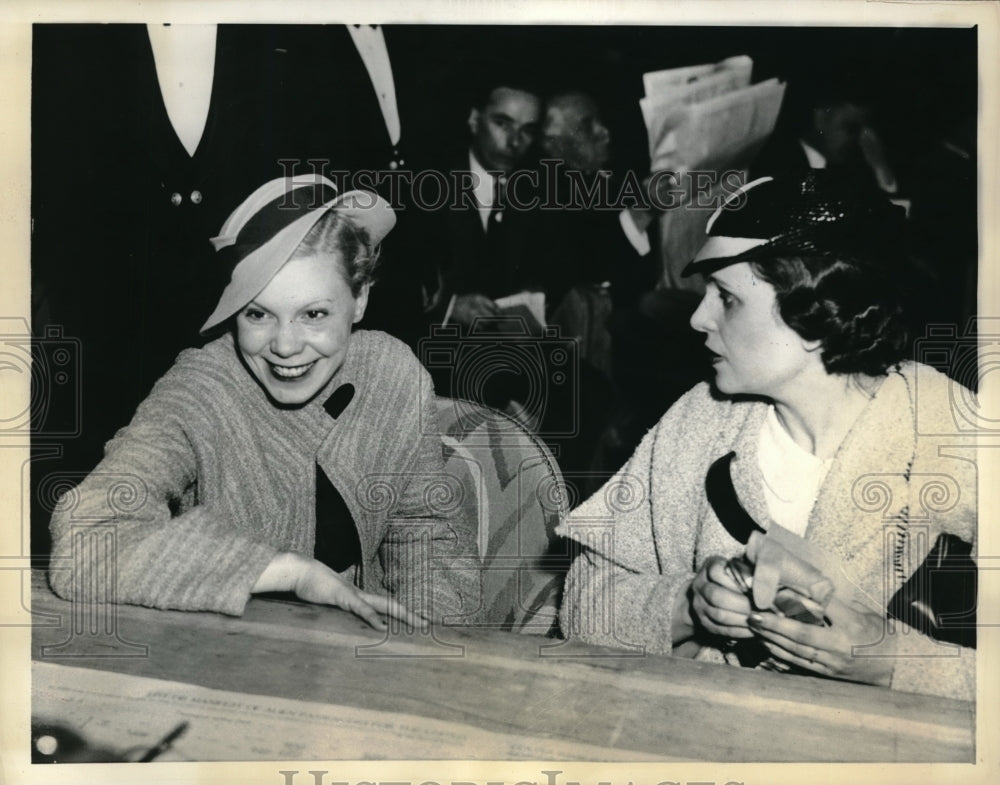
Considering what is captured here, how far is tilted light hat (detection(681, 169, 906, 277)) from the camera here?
1946 mm

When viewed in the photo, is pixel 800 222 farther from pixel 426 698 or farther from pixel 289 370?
pixel 426 698

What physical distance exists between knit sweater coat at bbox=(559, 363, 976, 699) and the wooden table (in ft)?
0.26

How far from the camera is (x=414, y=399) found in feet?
6.66

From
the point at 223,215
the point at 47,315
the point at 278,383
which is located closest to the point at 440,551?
the point at 278,383

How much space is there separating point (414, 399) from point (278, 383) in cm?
29

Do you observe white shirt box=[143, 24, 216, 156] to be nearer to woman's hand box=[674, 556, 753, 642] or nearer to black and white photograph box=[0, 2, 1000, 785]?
black and white photograph box=[0, 2, 1000, 785]

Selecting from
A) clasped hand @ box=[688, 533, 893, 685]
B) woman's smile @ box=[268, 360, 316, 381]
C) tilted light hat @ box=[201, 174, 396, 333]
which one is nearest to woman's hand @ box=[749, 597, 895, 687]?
clasped hand @ box=[688, 533, 893, 685]

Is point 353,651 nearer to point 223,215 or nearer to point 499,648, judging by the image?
point 499,648

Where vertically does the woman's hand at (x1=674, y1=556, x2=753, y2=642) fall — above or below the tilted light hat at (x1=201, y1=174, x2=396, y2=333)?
below

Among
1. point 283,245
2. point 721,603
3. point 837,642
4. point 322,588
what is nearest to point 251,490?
point 322,588


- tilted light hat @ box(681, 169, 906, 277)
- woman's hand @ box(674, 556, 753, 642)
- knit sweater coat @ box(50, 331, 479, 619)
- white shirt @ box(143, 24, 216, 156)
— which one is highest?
white shirt @ box(143, 24, 216, 156)

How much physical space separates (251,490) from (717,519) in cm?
98

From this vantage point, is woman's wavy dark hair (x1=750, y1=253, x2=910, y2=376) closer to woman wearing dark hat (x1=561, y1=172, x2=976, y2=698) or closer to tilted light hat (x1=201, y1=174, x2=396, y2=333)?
woman wearing dark hat (x1=561, y1=172, x2=976, y2=698)

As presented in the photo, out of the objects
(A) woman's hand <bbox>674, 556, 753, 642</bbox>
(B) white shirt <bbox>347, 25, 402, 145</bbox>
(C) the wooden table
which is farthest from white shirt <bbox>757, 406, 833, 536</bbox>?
(B) white shirt <bbox>347, 25, 402, 145</bbox>
